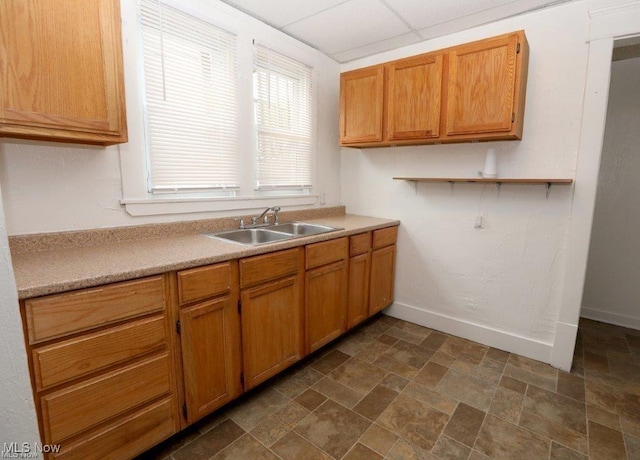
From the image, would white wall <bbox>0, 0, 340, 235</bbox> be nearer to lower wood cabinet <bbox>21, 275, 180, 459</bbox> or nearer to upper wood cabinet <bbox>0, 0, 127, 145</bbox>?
upper wood cabinet <bbox>0, 0, 127, 145</bbox>

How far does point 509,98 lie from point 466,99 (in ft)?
0.87

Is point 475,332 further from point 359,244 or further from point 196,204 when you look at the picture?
point 196,204

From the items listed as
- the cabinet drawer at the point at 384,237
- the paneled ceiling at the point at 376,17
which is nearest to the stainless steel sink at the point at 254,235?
the cabinet drawer at the point at 384,237

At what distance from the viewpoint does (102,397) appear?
51.0 inches

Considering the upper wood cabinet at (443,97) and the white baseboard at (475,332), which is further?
the white baseboard at (475,332)

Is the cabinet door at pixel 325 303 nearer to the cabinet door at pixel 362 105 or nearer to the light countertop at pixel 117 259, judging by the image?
the light countertop at pixel 117 259

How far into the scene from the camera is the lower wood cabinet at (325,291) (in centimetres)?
218

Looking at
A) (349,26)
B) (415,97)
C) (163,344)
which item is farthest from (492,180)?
(163,344)

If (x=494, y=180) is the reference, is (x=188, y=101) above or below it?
above

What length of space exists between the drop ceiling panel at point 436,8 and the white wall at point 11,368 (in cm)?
242

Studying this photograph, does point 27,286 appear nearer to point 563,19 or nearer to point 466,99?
point 466,99

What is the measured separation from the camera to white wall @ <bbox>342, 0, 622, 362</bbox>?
2184 millimetres

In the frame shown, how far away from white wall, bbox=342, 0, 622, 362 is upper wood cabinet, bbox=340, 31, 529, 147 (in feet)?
0.67

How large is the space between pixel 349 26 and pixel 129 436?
287 cm
